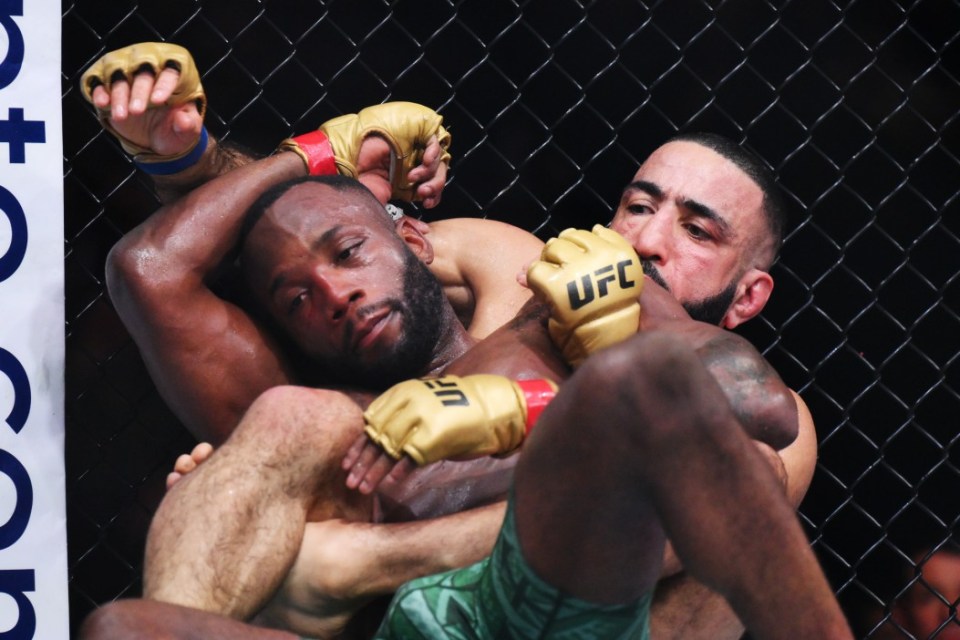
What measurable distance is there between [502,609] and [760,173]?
1.26 meters

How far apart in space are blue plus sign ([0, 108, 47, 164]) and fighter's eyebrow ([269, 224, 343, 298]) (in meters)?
0.47

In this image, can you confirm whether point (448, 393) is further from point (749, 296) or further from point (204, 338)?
point (749, 296)

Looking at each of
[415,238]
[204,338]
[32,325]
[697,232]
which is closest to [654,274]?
[697,232]

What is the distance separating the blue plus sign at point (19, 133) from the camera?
210 centimetres

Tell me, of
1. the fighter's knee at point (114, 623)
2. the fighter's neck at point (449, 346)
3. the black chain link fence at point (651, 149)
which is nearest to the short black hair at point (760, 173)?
the black chain link fence at point (651, 149)

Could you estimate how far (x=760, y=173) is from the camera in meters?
2.42

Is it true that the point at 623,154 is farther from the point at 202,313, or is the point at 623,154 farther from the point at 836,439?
the point at 202,313

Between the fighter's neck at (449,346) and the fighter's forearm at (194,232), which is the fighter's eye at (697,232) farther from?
the fighter's forearm at (194,232)

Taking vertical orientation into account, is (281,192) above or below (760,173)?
above

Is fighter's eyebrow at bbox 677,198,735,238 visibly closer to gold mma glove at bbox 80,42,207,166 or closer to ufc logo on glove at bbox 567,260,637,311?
ufc logo on glove at bbox 567,260,637,311

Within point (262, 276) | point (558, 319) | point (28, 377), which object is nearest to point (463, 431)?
point (558, 319)

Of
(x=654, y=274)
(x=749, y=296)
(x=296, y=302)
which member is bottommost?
(x=749, y=296)

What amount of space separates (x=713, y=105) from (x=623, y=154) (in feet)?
0.69

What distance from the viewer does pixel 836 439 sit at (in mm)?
2713
